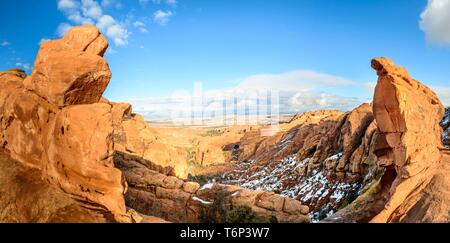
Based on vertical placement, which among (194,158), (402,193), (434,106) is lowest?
(194,158)

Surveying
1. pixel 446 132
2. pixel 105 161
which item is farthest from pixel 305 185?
pixel 105 161

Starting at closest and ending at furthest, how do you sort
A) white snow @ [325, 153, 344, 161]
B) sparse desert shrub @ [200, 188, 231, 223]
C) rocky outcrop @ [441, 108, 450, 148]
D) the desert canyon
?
the desert canyon, sparse desert shrub @ [200, 188, 231, 223], rocky outcrop @ [441, 108, 450, 148], white snow @ [325, 153, 344, 161]

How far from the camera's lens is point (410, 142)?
1741 cm

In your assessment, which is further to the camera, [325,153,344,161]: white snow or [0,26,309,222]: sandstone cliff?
[325,153,344,161]: white snow

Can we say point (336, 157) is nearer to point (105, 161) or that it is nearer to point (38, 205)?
point (105, 161)

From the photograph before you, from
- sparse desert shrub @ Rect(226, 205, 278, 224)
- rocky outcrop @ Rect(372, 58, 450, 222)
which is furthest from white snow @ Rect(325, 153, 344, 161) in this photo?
sparse desert shrub @ Rect(226, 205, 278, 224)

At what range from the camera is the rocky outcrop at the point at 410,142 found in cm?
1647

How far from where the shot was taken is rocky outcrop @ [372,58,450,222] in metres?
16.5

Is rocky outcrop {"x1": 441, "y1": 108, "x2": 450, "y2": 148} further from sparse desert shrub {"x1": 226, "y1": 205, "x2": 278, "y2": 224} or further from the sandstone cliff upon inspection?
the sandstone cliff

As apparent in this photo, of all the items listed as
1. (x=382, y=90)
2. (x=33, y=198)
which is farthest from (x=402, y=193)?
(x=33, y=198)

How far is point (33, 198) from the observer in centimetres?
1396
